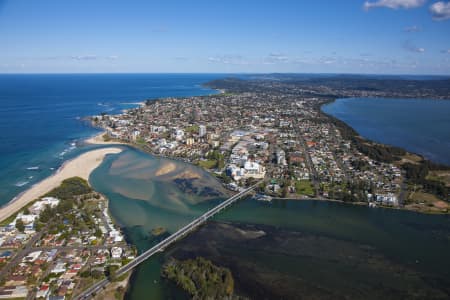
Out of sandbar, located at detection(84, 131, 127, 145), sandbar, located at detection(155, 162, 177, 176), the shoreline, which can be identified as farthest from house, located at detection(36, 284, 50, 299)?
sandbar, located at detection(84, 131, 127, 145)

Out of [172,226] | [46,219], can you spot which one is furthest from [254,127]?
[46,219]

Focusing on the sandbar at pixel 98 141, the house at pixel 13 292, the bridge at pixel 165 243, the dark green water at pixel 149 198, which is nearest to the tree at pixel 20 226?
the dark green water at pixel 149 198

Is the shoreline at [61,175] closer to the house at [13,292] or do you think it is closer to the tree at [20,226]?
the tree at [20,226]

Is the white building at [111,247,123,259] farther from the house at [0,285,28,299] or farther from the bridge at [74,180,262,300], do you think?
the house at [0,285,28,299]

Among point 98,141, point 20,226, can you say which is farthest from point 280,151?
point 20,226

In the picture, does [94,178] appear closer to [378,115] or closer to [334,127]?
[334,127]

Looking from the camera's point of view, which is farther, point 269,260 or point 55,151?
point 55,151

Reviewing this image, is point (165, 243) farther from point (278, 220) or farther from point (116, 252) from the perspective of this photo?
point (278, 220)

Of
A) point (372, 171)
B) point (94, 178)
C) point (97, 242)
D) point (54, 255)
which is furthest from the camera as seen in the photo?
point (372, 171)
